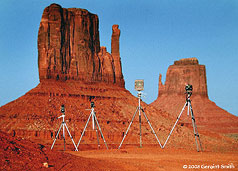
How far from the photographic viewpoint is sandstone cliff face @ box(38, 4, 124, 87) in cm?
7444

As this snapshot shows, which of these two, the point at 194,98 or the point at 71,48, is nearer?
the point at 71,48

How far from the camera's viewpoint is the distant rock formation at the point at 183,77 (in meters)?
142

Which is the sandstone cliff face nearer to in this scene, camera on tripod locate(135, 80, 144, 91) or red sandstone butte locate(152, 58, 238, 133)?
camera on tripod locate(135, 80, 144, 91)

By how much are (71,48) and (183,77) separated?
2966 inches

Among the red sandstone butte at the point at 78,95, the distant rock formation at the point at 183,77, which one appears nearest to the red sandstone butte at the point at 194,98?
the distant rock formation at the point at 183,77

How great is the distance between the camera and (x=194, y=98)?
135875 millimetres

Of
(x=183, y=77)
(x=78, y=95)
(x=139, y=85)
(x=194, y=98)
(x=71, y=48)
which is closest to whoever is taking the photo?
A: (x=139, y=85)

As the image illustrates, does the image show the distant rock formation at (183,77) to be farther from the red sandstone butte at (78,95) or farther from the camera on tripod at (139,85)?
the camera on tripod at (139,85)

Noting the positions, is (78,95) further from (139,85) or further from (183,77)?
(183,77)

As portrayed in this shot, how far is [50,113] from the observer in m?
63.3

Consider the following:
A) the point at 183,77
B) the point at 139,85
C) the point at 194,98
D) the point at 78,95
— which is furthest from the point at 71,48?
the point at 183,77

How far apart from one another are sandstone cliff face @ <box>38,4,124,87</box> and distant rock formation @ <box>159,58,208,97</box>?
197 ft

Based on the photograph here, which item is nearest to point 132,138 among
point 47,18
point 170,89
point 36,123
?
point 36,123

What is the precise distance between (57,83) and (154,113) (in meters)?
20.9
